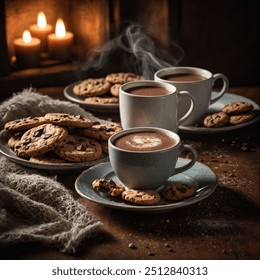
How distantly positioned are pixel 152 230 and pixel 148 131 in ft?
0.82

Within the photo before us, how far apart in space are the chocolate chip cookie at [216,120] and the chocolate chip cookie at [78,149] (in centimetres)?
36

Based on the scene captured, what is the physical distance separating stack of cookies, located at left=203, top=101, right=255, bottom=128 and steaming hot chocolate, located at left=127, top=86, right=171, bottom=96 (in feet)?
0.55

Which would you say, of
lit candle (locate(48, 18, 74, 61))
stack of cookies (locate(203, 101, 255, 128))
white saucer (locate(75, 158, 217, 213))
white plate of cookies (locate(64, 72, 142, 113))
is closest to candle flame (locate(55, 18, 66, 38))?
lit candle (locate(48, 18, 74, 61))

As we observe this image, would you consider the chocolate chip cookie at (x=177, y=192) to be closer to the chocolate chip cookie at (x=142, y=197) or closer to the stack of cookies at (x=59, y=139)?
the chocolate chip cookie at (x=142, y=197)

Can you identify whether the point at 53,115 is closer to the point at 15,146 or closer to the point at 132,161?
the point at 15,146

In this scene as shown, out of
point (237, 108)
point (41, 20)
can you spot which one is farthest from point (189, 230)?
point (41, 20)

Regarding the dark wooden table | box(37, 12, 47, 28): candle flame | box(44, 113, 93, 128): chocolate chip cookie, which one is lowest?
the dark wooden table

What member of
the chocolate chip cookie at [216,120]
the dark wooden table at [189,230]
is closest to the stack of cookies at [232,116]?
the chocolate chip cookie at [216,120]

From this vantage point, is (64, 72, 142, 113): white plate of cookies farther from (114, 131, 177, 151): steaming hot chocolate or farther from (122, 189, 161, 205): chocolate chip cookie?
(122, 189, 161, 205): chocolate chip cookie

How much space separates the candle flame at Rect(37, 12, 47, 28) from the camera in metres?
2.31

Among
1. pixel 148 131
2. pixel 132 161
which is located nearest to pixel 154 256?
pixel 132 161

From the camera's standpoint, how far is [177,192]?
1239mm

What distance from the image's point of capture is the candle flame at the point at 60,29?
228 centimetres

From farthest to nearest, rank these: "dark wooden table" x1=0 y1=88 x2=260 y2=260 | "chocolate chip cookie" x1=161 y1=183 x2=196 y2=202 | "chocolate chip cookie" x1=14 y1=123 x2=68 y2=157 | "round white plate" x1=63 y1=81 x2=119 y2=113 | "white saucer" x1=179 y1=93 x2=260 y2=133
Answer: "round white plate" x1=63 y1=81 x2=119 y2=113, "white saucer" x1=179 y1=93 x2=260 y2=133, "chocolate chip cookie" x1=14 y1=123 x2=68 y2=157, "chocolate chip cookie" x1=161 y1=183 x2=196 y2=202, "dark wooden table" x1=0 y1=88 x2=260 y2=260
